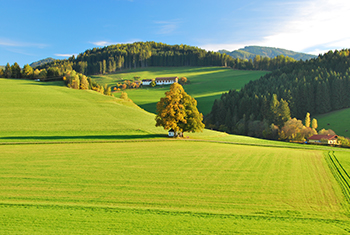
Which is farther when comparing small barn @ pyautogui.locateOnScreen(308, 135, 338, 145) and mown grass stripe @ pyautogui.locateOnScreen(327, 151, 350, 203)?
small barn @ pyautogui.locateOnScreen(308, 135, 338, 145)

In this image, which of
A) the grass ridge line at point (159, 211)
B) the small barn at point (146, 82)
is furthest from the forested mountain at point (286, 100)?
the small barn at point (146, 82)

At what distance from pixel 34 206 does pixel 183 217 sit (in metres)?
11.1

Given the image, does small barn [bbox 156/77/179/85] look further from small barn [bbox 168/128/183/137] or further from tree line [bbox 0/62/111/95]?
small barn [bbox 168/128/183/137]

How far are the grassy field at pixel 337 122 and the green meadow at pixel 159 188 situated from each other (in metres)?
42.9

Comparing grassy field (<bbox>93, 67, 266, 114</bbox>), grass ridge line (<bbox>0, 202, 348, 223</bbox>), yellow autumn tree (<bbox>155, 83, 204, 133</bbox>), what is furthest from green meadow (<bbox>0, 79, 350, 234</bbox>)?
grassy field (<bbox>93, 67, 266, 114</bbox>)

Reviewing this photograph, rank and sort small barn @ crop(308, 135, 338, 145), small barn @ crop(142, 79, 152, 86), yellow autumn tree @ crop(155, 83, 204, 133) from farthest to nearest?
small barn @ crop(142, 79, 152, 86), small barn @ crop(308, 135, 338, 145), yellow autumn tree @ crop(155, 83, 204, 133)

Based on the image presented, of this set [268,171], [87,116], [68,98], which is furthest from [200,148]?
[68,98]

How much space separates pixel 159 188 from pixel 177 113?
2641 centimetres

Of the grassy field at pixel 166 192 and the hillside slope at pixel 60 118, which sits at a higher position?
the hillside slope at pixel 60 118

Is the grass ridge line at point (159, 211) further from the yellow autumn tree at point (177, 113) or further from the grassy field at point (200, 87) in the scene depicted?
the grassy field at point (200, 87)

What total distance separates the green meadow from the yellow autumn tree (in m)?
4.30

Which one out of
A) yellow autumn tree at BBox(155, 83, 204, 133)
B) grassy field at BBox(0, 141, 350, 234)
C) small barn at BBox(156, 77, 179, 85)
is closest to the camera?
grassy field at BBox(0, 141, 350, 234)

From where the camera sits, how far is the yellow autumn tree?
46.9m

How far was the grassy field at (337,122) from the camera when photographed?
7288 cm
